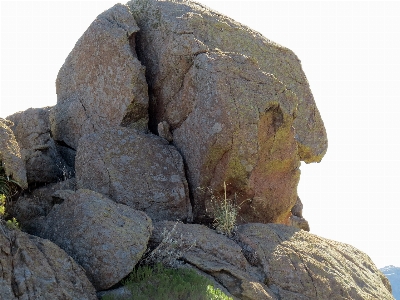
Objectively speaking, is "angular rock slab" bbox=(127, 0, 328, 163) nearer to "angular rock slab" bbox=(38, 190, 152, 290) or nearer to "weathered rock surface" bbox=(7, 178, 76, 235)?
"weathered rock surface" bbox=(7, 178, 76, 235)

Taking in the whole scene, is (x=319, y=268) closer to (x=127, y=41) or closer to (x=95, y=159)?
(x=95, y=159)

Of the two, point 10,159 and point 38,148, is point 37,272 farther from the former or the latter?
point 38,148

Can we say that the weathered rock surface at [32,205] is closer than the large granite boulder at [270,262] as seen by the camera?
No

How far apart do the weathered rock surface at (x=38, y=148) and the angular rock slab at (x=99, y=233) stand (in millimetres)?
3043

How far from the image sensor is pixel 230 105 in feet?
39.3

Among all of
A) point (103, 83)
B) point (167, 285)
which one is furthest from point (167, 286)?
point (103, 83)

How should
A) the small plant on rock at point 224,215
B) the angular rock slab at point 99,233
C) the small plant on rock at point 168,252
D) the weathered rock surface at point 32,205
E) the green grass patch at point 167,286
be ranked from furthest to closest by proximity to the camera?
the small plant on rock at point 224,215 < the weathered rock surface at point 32,205 < the small plant on rock at point 168,252 < the angular rock slab at point 99,233 < the green grass patch at point 167,286

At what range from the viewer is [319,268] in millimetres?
11383

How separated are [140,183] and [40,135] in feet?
14.4

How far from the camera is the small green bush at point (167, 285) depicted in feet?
29.1

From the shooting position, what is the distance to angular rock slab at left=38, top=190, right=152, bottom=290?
9.22 m

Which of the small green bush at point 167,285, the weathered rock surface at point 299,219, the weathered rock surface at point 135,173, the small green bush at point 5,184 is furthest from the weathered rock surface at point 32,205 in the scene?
the weathered rock surface at point 299,219

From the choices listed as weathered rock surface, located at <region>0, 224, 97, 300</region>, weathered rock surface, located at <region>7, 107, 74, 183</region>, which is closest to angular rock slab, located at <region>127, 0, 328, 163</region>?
weathered rock surface, located at <region>7, 107, 74, 183</region>

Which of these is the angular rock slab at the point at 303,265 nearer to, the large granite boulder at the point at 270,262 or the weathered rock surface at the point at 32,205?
the large granite boulder at the point at 270,262
